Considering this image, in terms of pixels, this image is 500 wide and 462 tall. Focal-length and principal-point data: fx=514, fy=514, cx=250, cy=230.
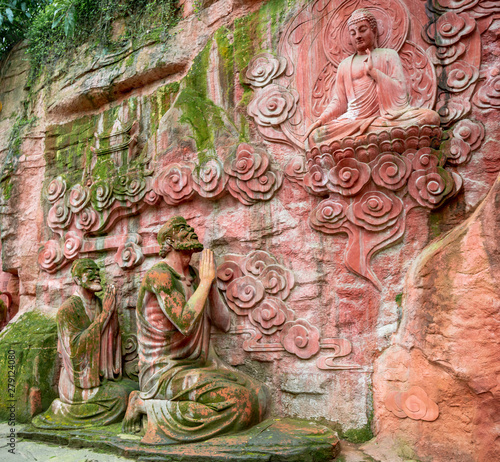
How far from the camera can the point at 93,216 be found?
6.68m

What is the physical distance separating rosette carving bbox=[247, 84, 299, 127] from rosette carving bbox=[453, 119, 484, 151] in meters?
1.77

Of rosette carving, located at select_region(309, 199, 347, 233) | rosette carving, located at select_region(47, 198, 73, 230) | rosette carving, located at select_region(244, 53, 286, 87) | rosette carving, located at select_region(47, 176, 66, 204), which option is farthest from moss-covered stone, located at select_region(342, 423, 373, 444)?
rosette carving, located at select_region(47, 176, 66, 204)

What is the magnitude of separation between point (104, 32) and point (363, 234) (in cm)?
520

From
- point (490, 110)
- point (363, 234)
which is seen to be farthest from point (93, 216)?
point (490, 110)

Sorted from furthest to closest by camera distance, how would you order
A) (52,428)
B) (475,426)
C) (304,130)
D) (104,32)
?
(104,32), (304,130), (52,428), (475,426)

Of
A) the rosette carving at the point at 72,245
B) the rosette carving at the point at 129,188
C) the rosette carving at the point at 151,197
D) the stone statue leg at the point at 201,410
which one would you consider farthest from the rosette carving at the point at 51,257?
the stone statue leg at the point at 201,410

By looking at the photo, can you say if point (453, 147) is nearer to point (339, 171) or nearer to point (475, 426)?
point (339, 171)

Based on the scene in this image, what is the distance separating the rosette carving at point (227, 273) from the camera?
5.64m

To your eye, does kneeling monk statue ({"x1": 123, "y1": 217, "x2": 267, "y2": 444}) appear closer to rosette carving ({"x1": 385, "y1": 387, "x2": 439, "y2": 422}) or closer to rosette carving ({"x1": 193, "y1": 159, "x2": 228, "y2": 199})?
rosette carving ({"x1": 193, "y1": 159, "x2": 228, "y2": 199})

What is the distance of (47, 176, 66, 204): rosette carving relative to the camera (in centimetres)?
714

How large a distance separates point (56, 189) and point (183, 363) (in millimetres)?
3475

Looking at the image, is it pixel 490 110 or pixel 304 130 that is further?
pixel 304 130

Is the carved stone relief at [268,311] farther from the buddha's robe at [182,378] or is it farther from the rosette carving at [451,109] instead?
the rosette carving at [451,109]

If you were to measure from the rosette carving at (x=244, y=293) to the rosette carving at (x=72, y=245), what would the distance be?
7.84ft
